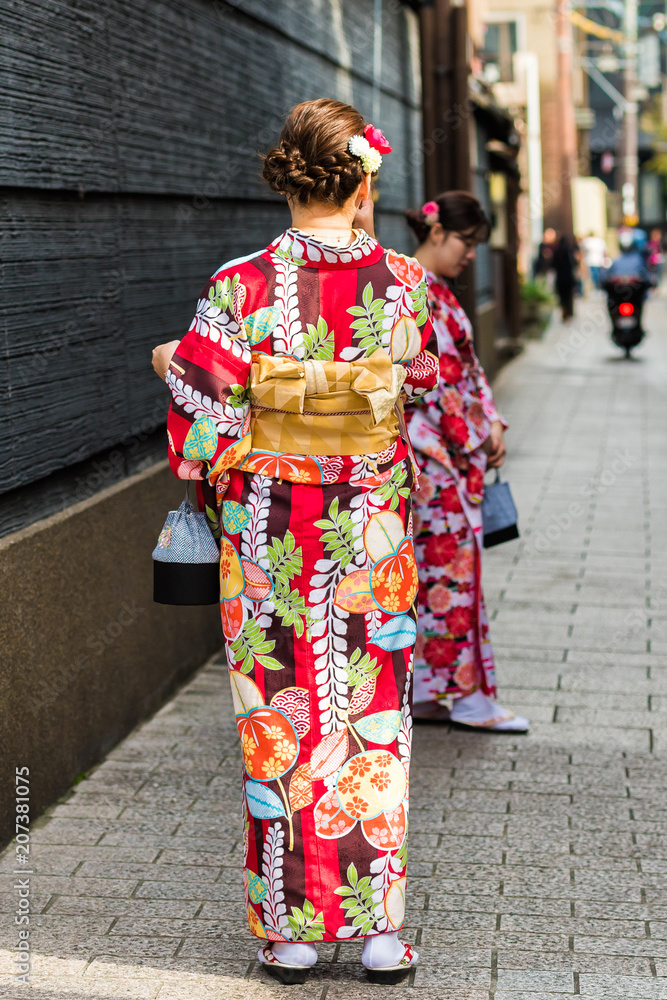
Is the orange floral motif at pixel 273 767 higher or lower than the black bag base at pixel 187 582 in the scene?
lower

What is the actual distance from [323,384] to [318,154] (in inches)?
20.2

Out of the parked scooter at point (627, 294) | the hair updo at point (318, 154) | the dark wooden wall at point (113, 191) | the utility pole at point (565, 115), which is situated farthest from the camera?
the utility pole at point (565, 115)

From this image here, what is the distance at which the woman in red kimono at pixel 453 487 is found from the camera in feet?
14.6

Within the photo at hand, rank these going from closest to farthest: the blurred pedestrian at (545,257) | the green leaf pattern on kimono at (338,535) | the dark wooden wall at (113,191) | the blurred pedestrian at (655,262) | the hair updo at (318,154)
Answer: the hair updo at (318,154) → the green leaf pattern on kimono at (338,535) → the dark wooden wall at (113,191) → the blurred pedestrian at (655,262) → the blurred pedestrian at (545,257)

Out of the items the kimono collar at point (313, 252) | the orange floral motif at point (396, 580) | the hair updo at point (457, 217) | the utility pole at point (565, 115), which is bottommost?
the orange floral motif at point (396, 580)

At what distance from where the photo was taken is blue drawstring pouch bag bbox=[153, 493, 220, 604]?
2.97m

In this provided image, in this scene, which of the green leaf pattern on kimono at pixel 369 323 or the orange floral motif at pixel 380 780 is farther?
the orange floral motif at pixel 380 780

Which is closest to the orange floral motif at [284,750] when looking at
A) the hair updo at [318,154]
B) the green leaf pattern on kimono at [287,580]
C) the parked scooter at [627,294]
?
the green leaf pattern on kimono at [287,580]

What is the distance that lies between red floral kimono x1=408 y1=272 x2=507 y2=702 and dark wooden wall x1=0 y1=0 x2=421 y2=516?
1138 mm

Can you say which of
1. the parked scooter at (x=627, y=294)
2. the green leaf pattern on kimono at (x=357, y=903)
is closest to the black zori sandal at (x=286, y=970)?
the green leaf pattern on kimono at (x=357, y=903)

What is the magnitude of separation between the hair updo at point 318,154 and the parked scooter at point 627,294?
1451 centimetres

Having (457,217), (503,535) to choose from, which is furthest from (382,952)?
(457,217)

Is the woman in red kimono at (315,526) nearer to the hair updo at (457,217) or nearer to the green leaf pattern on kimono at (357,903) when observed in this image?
the green leaf pattern on kimono at (357,903)

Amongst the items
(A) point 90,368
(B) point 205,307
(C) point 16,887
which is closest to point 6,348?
(A) point 90,368
